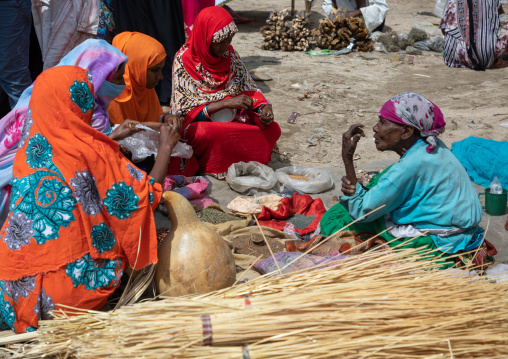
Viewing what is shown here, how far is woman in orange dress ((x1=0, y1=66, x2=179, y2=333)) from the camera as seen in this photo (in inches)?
104

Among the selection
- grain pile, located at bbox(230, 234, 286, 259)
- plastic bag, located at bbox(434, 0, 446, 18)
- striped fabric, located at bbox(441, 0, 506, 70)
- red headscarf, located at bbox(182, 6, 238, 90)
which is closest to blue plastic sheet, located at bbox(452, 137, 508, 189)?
grain pile, located at bbox(230, 234, 286, 259)

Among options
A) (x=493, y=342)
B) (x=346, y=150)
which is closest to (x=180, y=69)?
(x=346, y=150)

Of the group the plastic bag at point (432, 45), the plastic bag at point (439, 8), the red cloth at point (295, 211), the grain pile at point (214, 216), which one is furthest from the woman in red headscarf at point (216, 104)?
the plastic bag at point (439, 8)

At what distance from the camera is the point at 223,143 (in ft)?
16.9

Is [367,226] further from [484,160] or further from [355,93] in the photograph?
[355,93]

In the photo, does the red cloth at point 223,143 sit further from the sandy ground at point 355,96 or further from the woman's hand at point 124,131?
the woman's hand at point 124,131

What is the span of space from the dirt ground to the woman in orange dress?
319 cm

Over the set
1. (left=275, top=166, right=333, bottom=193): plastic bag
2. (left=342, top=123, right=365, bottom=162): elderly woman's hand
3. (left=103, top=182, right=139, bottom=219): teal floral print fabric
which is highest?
(left=103, top=182, right=139, bottom=219): teal floral print fabric

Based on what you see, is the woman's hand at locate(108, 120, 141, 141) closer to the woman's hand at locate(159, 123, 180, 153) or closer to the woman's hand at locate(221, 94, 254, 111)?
the woman's hand at locate(159, 123, 180, 153)

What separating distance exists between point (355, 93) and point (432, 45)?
2.98 meters

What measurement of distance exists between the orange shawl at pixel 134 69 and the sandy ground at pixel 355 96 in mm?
1058

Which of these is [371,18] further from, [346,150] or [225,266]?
[225,266]

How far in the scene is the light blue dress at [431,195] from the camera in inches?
129

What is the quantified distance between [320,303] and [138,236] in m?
1.16
